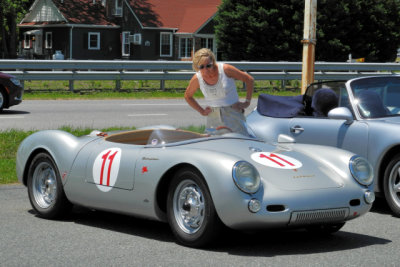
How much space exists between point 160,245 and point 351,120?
2.87 m

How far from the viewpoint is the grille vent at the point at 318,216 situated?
5.70 meters

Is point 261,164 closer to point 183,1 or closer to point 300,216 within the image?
point 300,216

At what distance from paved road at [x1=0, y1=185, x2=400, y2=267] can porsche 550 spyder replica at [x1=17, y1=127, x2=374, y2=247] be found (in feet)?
0.60

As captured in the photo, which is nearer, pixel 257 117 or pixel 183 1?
pixel 257 117

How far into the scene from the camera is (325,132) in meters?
8.22

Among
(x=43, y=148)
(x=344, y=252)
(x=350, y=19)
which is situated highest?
(x=350, y=19)

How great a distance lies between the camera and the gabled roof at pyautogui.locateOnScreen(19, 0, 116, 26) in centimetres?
6176

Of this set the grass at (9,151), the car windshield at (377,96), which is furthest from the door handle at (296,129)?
the grass at (9,151)

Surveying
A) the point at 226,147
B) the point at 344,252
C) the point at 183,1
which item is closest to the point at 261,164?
the point at 226,147

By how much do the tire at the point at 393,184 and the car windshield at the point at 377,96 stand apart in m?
0.76

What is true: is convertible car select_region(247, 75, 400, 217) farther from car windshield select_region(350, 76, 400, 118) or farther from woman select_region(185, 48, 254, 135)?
woman select_region(185, 48, 254, 135)

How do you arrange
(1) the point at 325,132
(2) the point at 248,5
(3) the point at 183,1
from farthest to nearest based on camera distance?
(3) the point at 183,1 → (2) the point at 248,5 → (1) the point at 325,132

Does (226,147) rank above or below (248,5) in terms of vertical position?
below

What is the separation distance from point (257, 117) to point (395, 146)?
6.65 ft
